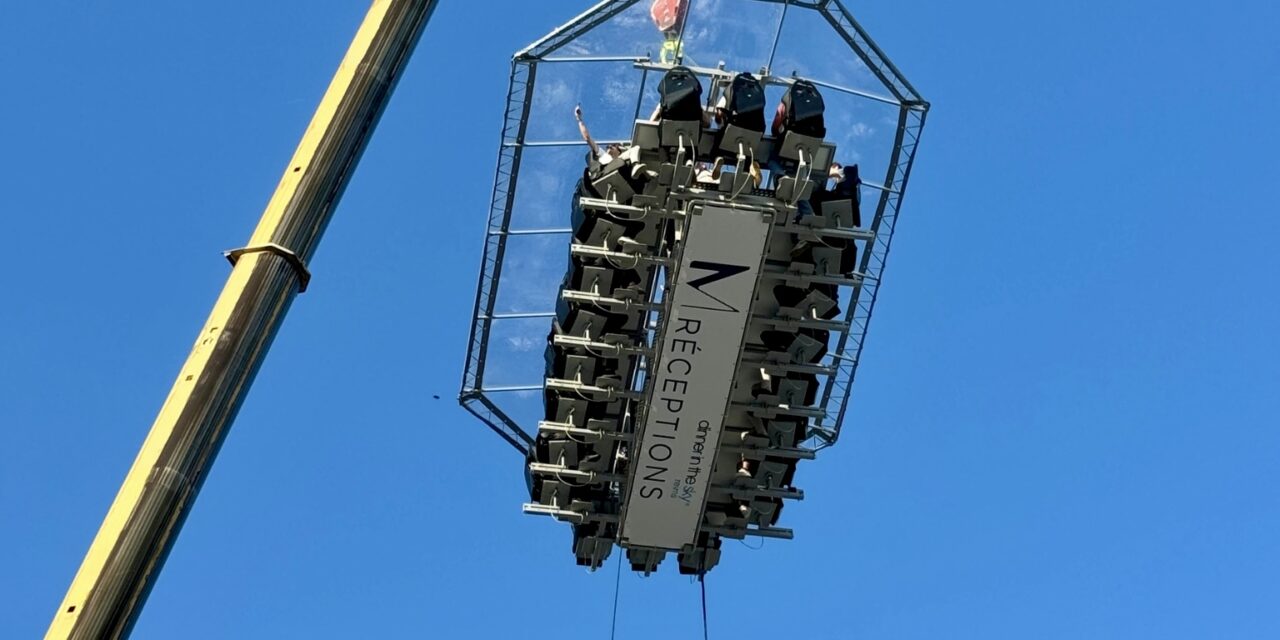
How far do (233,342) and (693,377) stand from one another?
1342 cm

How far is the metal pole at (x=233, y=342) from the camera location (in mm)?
29156

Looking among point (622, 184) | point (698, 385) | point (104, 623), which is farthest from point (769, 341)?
point (104, 623)

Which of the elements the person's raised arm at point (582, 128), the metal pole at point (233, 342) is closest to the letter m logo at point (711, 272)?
the person's raised arm at point (582, 128)

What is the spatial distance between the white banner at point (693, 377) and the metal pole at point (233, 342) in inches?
338

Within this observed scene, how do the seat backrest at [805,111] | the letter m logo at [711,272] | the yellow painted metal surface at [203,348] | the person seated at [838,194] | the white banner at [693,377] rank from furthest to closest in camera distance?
the person seated at [838,194] < the seat backrest at [805,111] < the letter m logo at [711,272] < the white banner at [693,377] < the yellow painted metal surface at [203,348]

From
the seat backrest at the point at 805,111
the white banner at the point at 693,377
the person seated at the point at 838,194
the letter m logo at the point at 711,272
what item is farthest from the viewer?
the person seated at the point at 838,194

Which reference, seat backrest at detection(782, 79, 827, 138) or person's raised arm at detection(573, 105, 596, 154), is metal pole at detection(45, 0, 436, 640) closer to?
person's raised arm at detection(573, 105, 596, 154)

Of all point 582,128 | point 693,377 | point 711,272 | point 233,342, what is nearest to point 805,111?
point 711,272

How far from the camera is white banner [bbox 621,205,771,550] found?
1602 inches

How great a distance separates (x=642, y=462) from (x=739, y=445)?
6.94 feet

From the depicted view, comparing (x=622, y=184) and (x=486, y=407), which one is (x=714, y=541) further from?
(x=622, y=184)

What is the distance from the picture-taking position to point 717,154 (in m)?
41.7

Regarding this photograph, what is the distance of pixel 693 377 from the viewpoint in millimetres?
42250

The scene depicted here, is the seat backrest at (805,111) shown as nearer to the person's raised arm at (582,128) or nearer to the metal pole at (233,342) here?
the person's raised arm at (582,128)
